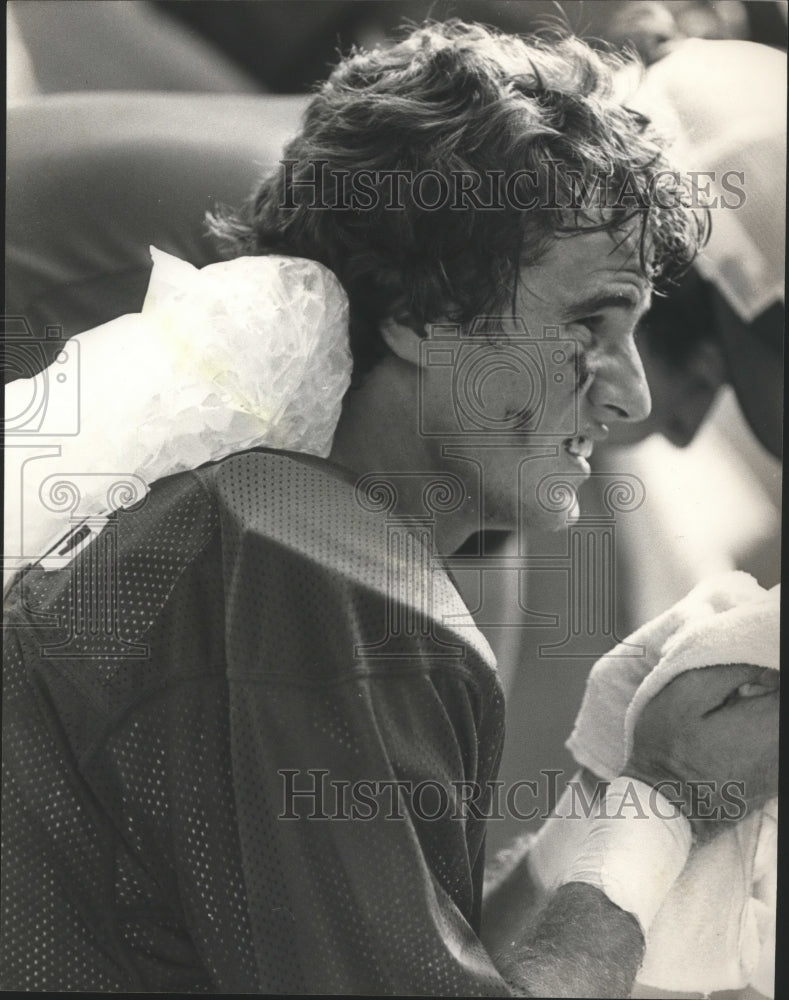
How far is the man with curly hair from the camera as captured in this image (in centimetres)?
→ 143

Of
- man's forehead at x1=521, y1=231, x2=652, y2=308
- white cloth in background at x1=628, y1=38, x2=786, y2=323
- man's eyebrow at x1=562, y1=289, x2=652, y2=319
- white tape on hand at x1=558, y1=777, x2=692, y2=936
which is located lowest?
white tape on hand at x1=558, y1=777, x2=692, y2=936

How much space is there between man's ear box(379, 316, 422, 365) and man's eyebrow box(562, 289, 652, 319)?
0.70 feet

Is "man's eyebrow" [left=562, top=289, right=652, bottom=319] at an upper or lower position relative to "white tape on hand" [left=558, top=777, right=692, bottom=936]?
upper

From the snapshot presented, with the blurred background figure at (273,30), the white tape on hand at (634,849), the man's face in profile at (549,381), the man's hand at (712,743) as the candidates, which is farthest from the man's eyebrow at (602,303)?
the white tape on hand at (634,849)

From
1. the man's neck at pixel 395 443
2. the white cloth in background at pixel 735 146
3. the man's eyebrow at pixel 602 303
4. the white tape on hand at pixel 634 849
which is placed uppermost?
the white cloth in background at pixel 735 146

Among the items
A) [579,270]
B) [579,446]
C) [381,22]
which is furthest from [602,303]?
[381,22]

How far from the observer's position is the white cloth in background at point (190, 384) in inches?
58.0

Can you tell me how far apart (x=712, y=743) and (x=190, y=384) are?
2.91 feet

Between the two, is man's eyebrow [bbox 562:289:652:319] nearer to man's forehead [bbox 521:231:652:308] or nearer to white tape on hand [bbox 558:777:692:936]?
man's forehead [bbox 521:231:652:308]

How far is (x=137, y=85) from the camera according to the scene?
5.16 feet

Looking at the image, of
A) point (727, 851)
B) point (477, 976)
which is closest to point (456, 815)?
point (477, 976)

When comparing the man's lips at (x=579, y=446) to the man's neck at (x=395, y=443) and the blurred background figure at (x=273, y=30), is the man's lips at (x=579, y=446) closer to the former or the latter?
the man's neck at (x=395, y=443)

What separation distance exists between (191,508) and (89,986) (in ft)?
2.17

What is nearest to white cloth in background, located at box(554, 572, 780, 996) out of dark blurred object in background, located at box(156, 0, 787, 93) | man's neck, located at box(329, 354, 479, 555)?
man's neck, located at box(329, 354, 479, 555)
